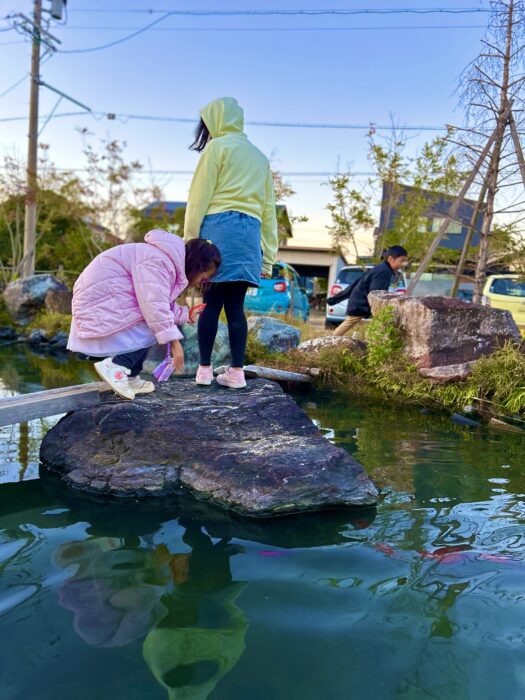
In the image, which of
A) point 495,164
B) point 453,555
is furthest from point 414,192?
point 453,555

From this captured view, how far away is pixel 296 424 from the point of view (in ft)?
9.98

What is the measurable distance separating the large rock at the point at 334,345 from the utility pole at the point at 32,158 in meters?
9.28

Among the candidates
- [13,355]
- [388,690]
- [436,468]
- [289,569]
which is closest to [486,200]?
[436,468]

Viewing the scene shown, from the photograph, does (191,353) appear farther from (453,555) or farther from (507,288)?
→ (507,288)

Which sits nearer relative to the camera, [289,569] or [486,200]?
[289,569]

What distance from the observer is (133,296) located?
278cm

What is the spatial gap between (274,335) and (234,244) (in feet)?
11.9

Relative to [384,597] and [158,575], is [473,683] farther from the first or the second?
[158,575]

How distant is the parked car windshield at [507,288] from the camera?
11.3m

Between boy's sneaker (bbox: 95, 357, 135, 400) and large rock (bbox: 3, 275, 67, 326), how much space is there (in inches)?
340

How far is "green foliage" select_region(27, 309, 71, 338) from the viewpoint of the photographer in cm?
937

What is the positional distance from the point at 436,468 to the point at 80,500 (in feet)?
6.43

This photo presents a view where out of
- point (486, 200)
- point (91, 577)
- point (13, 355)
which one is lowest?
point (13, 355)

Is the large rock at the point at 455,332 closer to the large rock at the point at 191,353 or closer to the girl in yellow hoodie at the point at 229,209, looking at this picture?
the large rock at the point at 191,353
